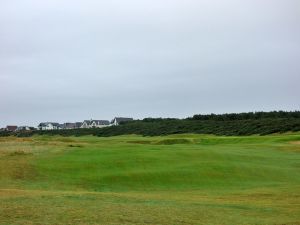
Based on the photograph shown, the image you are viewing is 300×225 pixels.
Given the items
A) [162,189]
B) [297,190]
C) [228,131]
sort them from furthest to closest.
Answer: [228,131]
[162,189]
[297,190]

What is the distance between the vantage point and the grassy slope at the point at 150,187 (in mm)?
16469

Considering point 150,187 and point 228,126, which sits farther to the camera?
point 228,126

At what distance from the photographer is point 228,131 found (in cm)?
11838

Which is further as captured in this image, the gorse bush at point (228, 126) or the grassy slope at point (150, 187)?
the gorse bush at point (228, 126)

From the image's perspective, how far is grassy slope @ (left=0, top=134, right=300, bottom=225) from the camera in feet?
54.0

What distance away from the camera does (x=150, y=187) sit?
32.4 metres

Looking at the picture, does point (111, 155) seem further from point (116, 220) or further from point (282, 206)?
point (116, 220)

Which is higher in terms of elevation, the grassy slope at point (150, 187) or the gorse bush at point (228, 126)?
the gorse bush at point (228, 126)

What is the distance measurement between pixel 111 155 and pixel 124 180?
956 centimetres

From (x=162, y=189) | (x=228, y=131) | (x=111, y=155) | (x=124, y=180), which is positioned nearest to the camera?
(x=162, y=189)

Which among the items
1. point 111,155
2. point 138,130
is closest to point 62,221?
point 111,155

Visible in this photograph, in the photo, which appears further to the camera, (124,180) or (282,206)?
(124,180)

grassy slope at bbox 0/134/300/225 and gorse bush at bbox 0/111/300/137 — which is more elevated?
gorse bush at bbox 0/111/300/137

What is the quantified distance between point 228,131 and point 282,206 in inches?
3853
